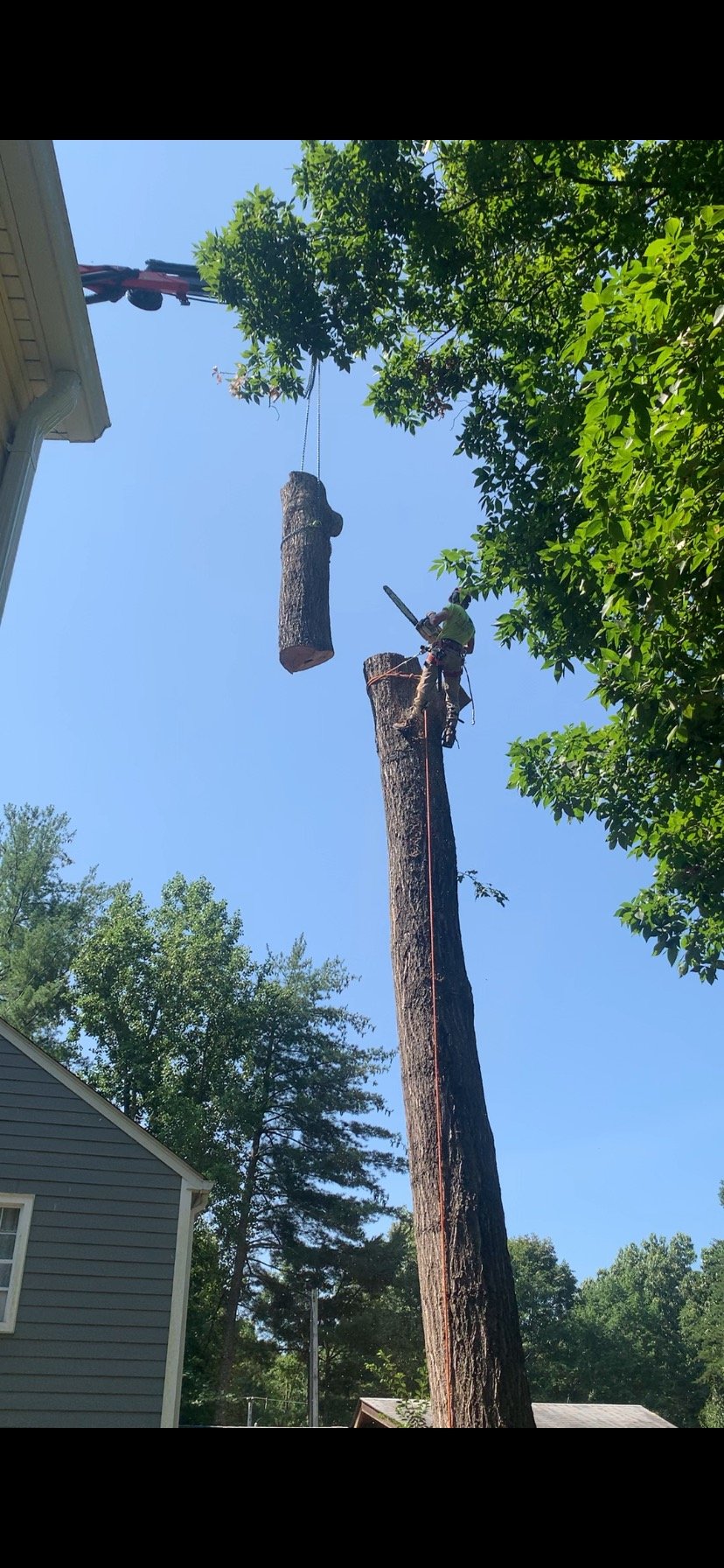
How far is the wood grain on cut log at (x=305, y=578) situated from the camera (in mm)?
4496

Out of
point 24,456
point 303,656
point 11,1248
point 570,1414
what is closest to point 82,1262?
point 11,1248

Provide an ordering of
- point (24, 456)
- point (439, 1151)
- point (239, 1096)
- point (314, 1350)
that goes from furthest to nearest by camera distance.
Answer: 1. point (239, 1096)
2. point (314, 1350)
3. point (439, 1151)
4. point (24, 456)

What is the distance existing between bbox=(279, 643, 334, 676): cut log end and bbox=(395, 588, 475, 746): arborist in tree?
1.86ft

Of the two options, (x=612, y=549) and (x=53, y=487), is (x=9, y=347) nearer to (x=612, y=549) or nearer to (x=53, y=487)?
(x=612, y=549)

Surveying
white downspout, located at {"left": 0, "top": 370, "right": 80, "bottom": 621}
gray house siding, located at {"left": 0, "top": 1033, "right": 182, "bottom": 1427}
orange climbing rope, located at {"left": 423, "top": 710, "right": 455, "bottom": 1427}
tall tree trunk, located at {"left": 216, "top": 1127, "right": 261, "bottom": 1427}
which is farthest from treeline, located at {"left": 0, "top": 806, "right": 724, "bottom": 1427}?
white downspout, located at {"left": 0, "top": 370, "right": 80, "bottom": 621}

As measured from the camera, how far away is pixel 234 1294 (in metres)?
14.8

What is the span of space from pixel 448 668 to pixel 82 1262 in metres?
3.55

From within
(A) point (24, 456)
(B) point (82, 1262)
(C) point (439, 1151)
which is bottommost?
(B) point (82, 1262)

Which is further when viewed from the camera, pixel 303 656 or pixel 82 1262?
pixel 82 1262

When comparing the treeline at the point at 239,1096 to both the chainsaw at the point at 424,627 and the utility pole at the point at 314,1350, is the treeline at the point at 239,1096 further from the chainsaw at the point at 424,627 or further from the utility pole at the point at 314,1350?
the chainsaw at the point at 424,627

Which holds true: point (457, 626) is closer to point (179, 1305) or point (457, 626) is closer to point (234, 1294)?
point (179, 1305)

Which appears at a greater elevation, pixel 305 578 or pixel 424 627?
pixel 424 627
